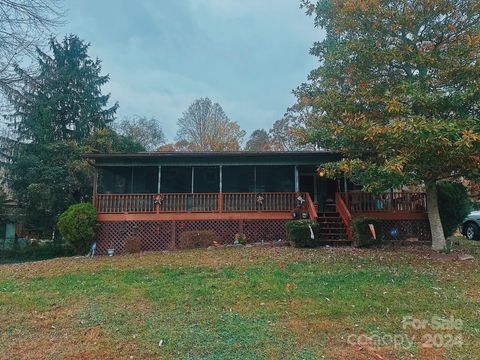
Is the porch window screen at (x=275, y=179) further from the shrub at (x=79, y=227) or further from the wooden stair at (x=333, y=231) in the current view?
the shrub at (x=79, y=227)

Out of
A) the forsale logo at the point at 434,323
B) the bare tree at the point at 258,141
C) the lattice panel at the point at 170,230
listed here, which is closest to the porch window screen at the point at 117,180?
the lattice panel at the point at 170,230

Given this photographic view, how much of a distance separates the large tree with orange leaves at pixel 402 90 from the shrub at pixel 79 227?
8.71 metres

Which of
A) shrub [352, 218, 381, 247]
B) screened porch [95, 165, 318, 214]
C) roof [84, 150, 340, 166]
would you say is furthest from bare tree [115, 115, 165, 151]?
shrub [352, 218, 381, 247]

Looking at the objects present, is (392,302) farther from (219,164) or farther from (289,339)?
(219,164)

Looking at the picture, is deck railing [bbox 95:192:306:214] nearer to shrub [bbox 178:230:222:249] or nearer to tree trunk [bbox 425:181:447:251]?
shrub [bbox 178:230:222:249]

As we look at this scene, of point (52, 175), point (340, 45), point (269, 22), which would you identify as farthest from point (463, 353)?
point (52, 175)

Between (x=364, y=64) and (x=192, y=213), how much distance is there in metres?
8.13

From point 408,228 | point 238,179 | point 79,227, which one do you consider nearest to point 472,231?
point 408,228

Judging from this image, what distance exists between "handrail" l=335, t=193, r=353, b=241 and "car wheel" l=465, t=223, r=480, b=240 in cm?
629

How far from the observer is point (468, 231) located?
1570cm

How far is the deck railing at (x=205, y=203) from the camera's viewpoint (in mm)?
14266

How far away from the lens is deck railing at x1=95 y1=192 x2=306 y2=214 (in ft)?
46.8

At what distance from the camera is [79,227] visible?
13133mm

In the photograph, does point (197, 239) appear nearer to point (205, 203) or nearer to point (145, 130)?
point (205, 203)
